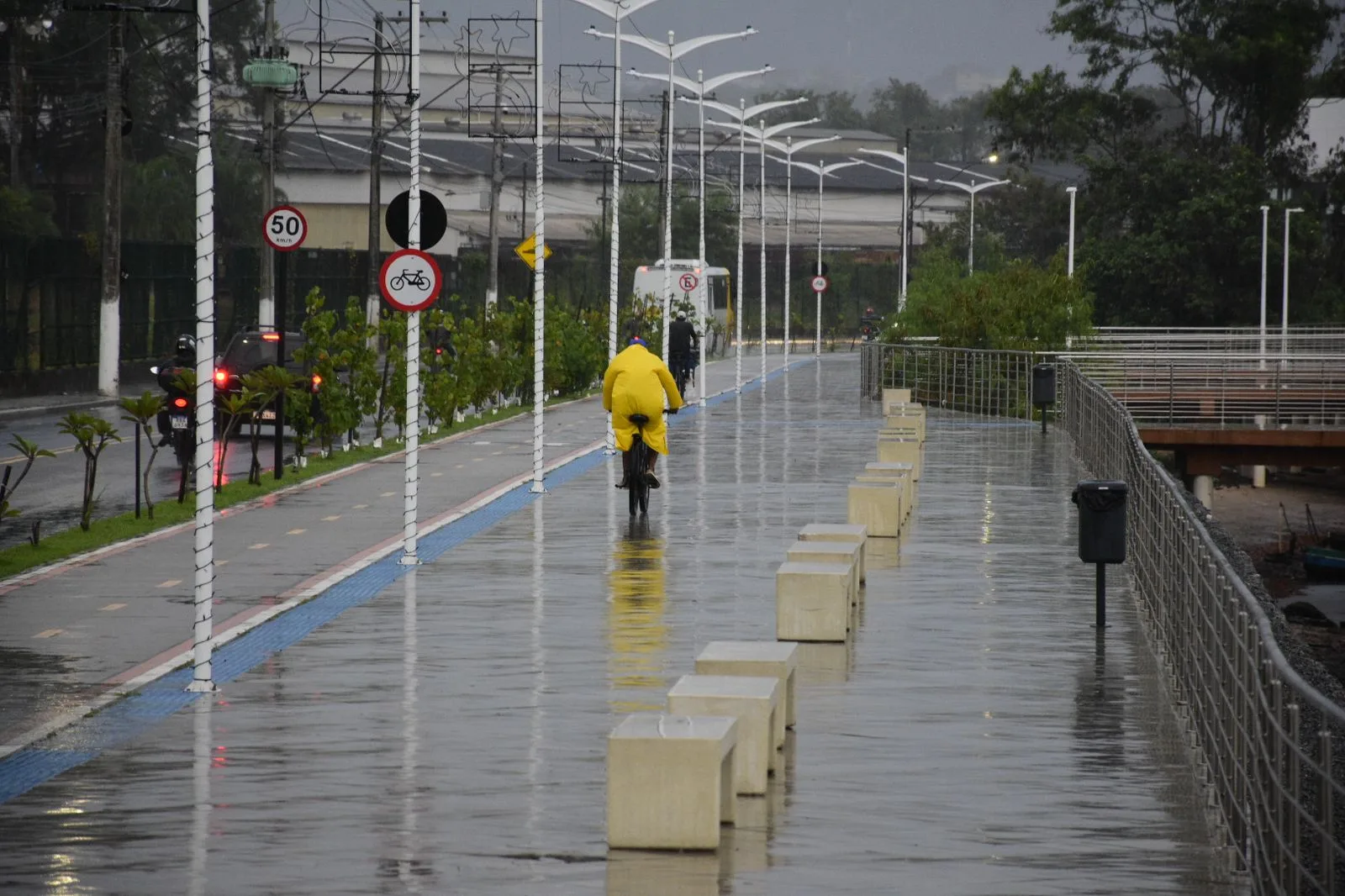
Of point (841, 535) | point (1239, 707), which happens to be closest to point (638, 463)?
point (841, 535)

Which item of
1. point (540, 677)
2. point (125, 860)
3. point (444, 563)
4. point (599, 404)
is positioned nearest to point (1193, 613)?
point (540, 677)

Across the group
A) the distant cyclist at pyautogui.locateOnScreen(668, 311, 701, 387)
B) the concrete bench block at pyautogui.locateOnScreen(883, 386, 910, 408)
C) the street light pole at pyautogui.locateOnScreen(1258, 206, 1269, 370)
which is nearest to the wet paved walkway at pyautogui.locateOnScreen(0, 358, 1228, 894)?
the concrete bench block at pyautogui.locateOnScreen(883, 386, 910, 408)

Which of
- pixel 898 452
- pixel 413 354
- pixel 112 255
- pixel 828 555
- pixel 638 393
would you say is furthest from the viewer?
pixel 112 255

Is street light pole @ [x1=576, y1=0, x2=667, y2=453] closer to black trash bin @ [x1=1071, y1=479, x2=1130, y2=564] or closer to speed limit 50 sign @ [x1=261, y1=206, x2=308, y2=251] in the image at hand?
speed limit 50 sign @ [x1=261, y1=206, x2=308, y2=251]

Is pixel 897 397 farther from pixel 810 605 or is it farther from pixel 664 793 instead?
pixel 664 793

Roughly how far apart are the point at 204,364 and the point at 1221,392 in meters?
34.8

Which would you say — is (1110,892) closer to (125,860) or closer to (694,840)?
(694,840)

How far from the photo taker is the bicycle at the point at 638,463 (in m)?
22.2

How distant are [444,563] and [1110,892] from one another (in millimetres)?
11218

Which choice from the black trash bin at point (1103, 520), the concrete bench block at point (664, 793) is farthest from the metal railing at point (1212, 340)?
the concrete bench block at point (664, 793)

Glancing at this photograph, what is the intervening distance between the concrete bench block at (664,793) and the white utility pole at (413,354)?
980 centimetres

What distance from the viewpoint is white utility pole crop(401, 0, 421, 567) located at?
18609mm

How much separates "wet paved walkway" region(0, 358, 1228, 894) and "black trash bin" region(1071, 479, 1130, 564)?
610 mm

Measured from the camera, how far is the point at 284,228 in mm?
25766
